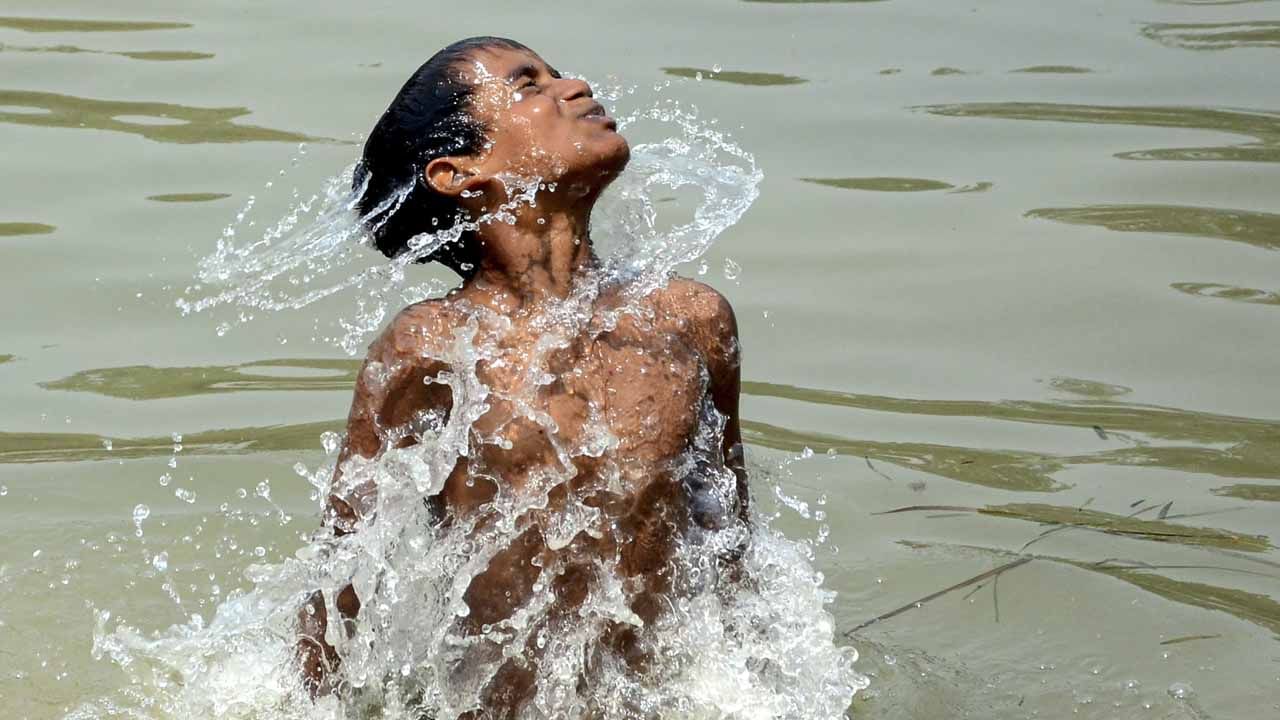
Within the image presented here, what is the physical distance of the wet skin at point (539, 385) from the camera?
3.49 meters

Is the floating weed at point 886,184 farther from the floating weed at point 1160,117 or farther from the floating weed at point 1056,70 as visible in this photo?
the floating weed at point 1056,70

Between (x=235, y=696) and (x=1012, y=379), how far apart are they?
2.49 meters

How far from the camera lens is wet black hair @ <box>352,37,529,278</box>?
11.8 ft

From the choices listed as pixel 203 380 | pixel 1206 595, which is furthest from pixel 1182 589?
pixel 203 380

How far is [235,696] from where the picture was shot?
3.79m

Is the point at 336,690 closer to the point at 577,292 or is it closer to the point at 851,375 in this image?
the point at 577,292

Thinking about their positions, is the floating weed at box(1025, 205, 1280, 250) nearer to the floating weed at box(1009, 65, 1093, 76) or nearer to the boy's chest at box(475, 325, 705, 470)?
the floating weed at box(1009, 65, 1093, 76)

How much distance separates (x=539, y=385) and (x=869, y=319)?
231 cm

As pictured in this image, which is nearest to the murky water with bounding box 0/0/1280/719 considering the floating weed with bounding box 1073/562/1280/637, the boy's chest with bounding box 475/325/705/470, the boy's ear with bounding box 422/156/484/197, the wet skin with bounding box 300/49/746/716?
the floating weed with bounding box 1073/562/1280/637

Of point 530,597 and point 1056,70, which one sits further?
point 1056,70

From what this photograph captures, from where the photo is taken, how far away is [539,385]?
11.5ft

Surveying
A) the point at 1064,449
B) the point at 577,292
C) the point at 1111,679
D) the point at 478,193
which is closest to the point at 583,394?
the point at 577,292

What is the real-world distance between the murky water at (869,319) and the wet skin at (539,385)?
646 mm

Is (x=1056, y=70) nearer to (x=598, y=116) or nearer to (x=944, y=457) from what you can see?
(x=944, y=457)
